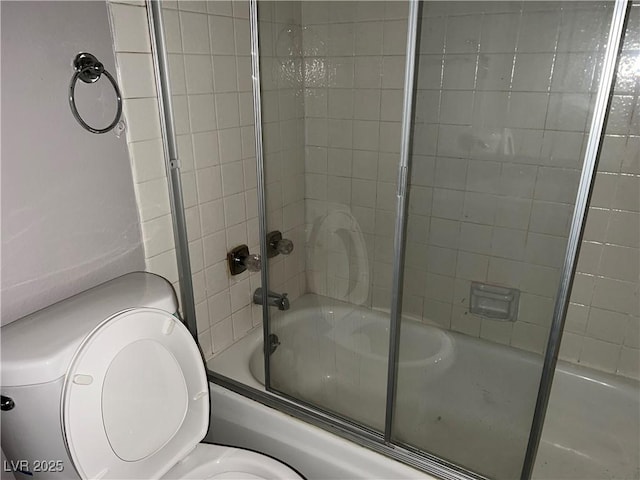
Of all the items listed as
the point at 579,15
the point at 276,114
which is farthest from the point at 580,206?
the point at 276,114

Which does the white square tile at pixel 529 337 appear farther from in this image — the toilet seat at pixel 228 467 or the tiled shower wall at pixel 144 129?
the tiled shower wall at pixel 144 129

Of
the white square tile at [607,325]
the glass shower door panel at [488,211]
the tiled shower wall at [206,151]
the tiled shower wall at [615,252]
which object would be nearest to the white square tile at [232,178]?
the tiled shower wall at [206,151]

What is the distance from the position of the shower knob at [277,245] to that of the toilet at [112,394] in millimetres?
467

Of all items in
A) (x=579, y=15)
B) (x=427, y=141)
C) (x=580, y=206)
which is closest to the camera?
(x=580, y=206)

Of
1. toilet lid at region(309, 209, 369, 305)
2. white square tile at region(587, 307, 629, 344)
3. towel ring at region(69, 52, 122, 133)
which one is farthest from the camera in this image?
toilet lid at region(309, 209, 369, 305)

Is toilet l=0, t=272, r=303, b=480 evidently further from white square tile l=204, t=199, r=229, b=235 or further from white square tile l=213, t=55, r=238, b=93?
white square tile l=213, t=55, r=238, b=93

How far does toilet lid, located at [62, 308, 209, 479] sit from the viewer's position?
1020 mm

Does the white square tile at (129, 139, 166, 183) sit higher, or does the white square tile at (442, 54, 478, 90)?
the white square tile at (442, 54, 478, 90)

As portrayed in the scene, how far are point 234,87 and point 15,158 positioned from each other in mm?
735

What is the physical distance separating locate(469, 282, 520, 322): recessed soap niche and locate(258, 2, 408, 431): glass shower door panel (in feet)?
1.13

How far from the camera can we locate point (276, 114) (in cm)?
169

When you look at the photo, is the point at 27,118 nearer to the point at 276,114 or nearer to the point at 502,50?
the point at 276,114

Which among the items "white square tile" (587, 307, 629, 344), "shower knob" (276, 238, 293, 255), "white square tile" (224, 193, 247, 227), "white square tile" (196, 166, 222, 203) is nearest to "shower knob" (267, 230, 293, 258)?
"shower knob" (276, 238, 293, 255)

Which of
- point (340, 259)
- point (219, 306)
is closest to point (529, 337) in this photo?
point (340, 259)
